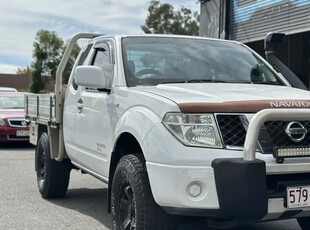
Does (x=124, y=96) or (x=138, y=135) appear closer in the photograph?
(x=138, y=135)

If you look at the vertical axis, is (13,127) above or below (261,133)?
below

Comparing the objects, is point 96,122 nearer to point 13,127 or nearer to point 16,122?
point 13,127

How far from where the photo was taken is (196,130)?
3.41 metres

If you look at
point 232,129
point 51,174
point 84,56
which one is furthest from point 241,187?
point 51,174

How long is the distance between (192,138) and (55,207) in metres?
3.25

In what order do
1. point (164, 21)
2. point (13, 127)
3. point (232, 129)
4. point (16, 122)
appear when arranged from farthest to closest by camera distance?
1. point (164, 21)
2. point (16, 122)
3. point (13, 127)
4. point (232, 129)

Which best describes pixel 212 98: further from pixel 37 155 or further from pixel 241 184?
pixel 37 155

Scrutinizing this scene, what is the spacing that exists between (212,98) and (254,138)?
0.49 meters

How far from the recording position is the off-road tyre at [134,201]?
362 centimetres

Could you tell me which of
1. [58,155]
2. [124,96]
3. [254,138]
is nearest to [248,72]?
[124,96]

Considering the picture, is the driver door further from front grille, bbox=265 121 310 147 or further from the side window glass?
front grille, bbox=265 121 310 147

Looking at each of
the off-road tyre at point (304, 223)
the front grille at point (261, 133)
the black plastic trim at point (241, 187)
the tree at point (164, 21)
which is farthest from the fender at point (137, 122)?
the tree at point (164, 21)

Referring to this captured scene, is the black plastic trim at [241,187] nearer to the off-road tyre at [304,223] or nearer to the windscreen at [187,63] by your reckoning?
the windscreen at [187,63]

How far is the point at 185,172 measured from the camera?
131 inches
